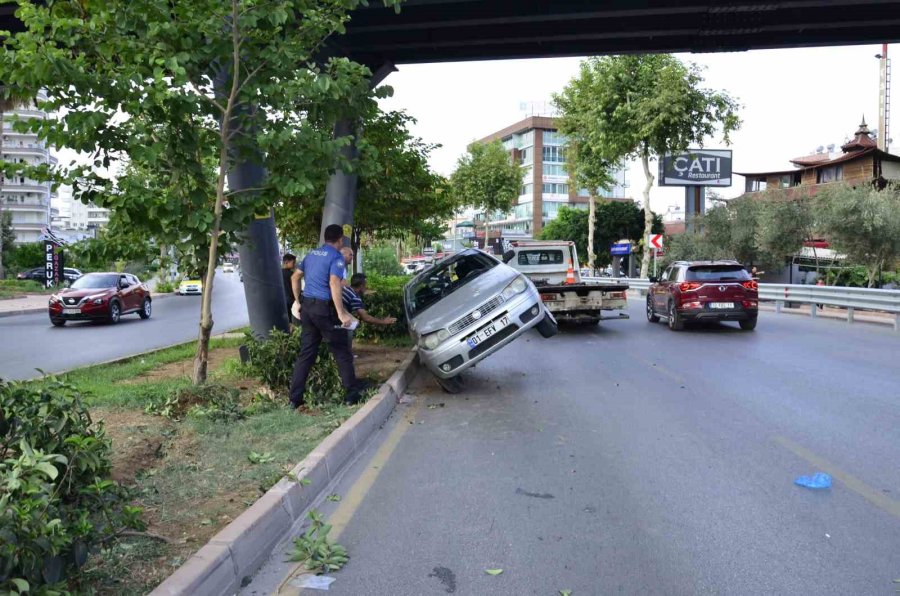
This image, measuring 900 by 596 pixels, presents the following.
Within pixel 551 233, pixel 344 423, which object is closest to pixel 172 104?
pixel 344 423

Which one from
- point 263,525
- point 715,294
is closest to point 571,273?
point 715,294

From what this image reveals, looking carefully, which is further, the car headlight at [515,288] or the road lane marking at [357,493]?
the car headlight at [515,288]

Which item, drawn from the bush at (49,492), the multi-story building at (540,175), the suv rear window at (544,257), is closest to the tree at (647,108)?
the suv rear window at (544,257)

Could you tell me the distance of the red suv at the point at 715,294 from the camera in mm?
16703

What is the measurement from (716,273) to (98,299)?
1702cm

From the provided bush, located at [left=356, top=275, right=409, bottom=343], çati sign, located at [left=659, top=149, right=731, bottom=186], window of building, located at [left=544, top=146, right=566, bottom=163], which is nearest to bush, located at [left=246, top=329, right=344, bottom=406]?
bush, located at [left=356, top=275, right=409, bottom=343]

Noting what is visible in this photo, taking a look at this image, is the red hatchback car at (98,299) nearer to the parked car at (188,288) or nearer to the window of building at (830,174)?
the parked car at (188,288)

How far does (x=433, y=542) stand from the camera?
4.59m

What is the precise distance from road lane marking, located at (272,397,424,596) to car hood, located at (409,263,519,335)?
1904 mm

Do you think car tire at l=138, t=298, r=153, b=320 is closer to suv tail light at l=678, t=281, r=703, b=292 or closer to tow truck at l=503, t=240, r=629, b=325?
tow truck at l=503, t=240, r=629, b=325

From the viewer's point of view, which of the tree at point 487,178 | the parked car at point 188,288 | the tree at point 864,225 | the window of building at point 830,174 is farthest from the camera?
the tree at point 487,178

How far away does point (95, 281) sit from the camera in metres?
23.2

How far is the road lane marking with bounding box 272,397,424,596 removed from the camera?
4.10 meters

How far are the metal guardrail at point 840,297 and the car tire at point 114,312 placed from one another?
14078mm
